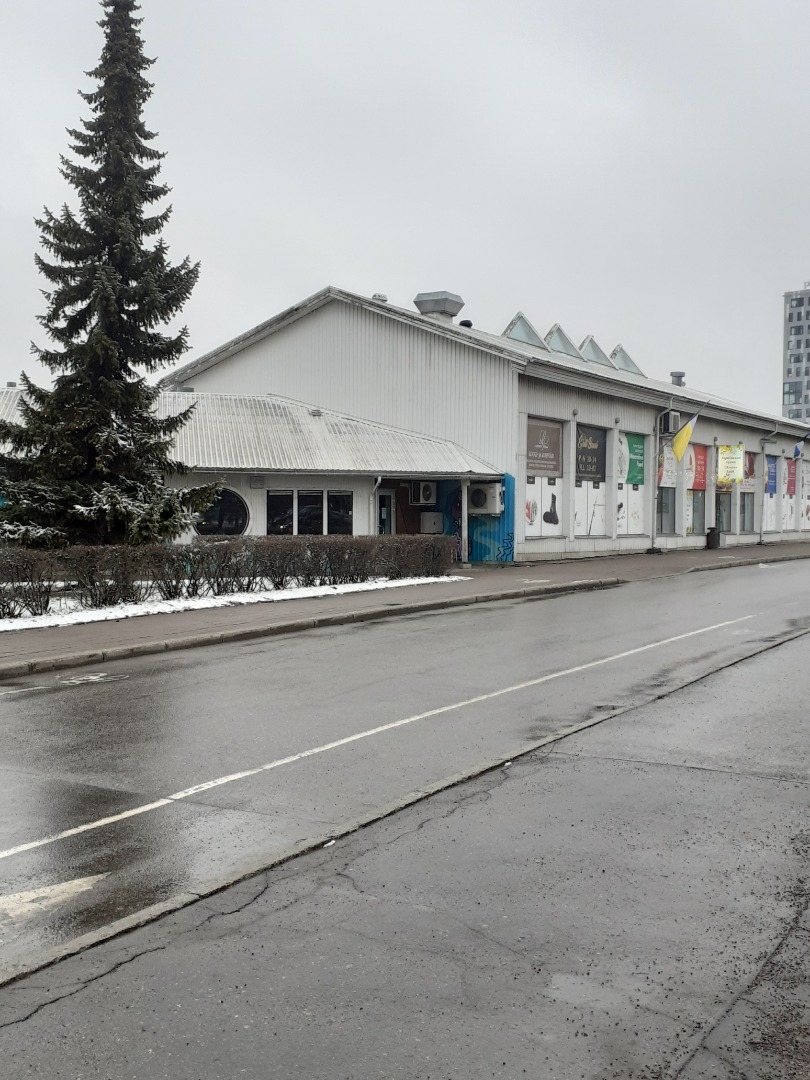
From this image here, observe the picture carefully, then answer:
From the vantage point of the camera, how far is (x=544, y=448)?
34.2m

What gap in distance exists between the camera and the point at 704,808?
6.44 meters

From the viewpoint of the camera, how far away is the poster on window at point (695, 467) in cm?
4353

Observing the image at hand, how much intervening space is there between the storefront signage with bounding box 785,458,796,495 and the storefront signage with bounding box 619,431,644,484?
18.4 metres

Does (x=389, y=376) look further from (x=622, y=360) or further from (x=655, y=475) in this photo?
(x=622, y=360)

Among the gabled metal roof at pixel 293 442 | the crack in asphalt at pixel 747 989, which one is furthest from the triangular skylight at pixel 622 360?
the crack in asphalt at pixel 747 989

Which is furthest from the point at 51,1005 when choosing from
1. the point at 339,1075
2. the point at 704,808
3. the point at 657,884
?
the point at 704,808

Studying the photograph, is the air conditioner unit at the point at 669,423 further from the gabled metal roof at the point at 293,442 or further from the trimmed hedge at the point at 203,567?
the trimmed hedge at the point at 203,567

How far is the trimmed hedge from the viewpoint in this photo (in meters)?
16.2

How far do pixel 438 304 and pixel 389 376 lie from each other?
5.57m

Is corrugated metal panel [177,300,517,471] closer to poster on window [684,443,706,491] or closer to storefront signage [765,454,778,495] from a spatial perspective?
poster on window [684,443,706,491]

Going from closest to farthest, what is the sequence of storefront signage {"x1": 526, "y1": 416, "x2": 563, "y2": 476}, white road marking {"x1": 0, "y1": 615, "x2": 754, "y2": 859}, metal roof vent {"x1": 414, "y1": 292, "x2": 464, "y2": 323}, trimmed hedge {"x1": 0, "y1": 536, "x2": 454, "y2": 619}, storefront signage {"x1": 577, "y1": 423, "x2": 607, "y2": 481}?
1. white road marking {"x1": 0, "y1": 615, "x2": 754, "y2": 859}
2. trimmed hedge {"x1": 0, "y1": 536, "x2": 454, "y2": 619}
3. storefront signage {"x1": 526, "y1": 416, "x2": 563, "y2": 476}
4. storefront signage {"x1": 577, "y1": 423, "x2": 607, "y2": 481}
5. metal roof vent {"x1": 414, "y1": 292, "x2": 464, "y2": 323}

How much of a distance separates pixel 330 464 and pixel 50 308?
9.98 m

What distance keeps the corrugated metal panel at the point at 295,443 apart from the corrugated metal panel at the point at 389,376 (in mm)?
798

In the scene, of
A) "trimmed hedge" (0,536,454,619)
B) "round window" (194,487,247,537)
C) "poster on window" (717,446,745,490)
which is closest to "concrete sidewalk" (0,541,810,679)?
"trimmed hedge" (0,536,454,619)
